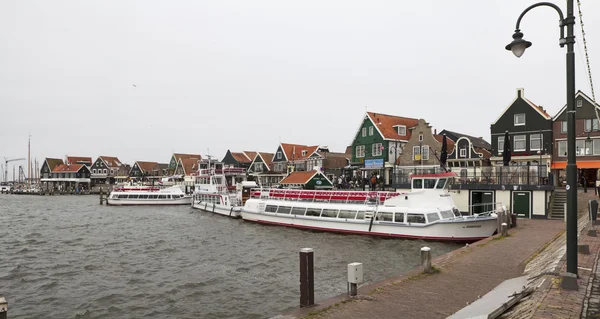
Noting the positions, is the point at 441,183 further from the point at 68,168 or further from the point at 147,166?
the point at 68,168

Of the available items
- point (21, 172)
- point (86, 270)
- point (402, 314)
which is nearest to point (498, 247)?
point (402, 314)

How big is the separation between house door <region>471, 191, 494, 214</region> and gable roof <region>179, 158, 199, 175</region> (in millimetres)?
80811

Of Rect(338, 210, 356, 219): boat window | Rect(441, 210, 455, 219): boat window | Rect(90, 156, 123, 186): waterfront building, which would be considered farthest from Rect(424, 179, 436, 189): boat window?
Rect(90, 156, 123, 186): waterfront building

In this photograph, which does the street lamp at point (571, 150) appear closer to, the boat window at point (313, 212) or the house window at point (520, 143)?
the boat window at point (313, 212)

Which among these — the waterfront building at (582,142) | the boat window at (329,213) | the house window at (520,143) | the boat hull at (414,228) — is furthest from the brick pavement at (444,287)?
the house window at (520,143)

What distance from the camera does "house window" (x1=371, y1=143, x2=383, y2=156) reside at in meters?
55.8

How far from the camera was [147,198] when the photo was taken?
6600cm

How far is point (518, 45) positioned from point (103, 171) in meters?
130

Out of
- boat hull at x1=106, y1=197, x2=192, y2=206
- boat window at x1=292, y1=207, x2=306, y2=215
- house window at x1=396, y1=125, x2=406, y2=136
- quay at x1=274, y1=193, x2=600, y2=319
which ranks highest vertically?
house window at x1=396, y1=125, x2=406, y2=136

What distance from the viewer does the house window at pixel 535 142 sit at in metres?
44.5

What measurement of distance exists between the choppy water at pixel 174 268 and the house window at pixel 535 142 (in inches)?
1056

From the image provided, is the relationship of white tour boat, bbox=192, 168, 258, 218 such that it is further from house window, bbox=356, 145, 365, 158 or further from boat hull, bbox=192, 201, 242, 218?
house window, bbox=356, 145, 365, 158

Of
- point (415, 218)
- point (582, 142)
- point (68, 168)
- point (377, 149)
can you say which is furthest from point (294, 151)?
point (68, 168)

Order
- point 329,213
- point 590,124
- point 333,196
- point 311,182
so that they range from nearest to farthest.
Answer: point 329,213 → point 333,196 → point 590,124 → point 311,182
